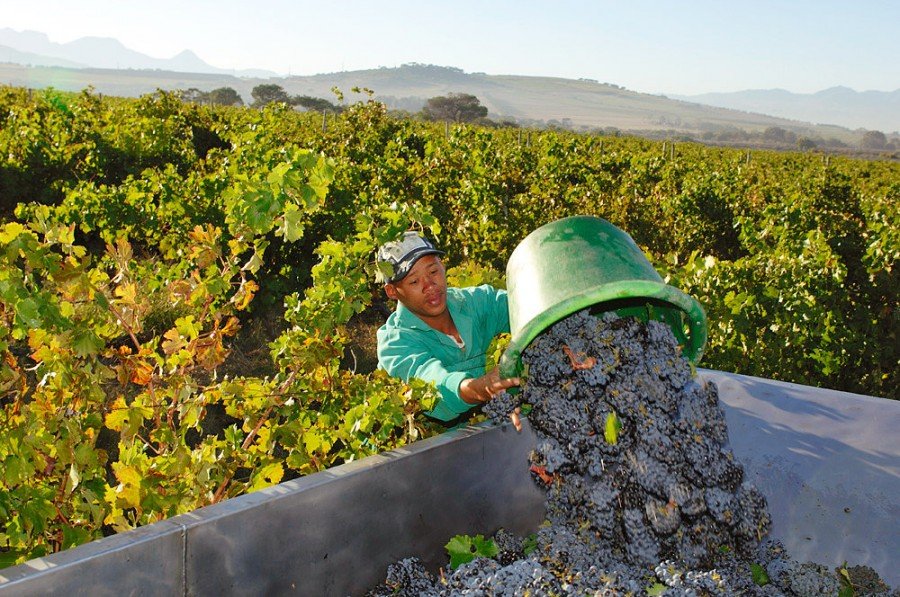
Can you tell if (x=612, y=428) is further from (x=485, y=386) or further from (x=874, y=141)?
(x=874, y=141)

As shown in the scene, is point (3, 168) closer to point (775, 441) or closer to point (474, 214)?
point (474, 214)

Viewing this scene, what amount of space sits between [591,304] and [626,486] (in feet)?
1.71

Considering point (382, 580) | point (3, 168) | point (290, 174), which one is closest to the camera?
point (382, 580)

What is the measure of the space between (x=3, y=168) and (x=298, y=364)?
9421 millimetres

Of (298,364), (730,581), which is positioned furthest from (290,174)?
(730,581)

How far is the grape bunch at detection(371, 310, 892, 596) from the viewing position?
2.04m

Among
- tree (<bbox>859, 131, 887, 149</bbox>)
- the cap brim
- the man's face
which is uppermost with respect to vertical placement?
tree (<bbox>859, 131, 887, 149</bbox>)

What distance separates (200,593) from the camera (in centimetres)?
165

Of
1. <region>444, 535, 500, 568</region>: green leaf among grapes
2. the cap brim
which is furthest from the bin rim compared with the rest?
the cap brim

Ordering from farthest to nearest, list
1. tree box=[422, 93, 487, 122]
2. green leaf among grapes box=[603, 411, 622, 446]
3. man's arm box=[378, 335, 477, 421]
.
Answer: tree box=[422, 93, 487, 122]
man's arm box=[378, 335, 477, 421]
green leaf among grapes box=[603, 411, 622, 446]

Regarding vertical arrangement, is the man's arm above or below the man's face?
below

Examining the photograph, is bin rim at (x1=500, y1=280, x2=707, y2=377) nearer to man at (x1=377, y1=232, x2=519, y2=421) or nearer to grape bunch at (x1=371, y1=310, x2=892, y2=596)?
grape bunch at (x1=371, y1=310, x2=892, y2=596)

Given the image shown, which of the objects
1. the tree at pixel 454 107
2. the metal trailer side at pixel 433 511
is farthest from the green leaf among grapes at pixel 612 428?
the tree at pixel 454 107

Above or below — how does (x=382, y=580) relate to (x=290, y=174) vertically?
below
